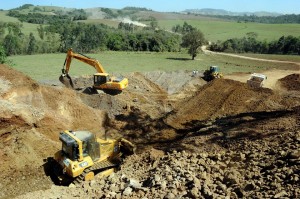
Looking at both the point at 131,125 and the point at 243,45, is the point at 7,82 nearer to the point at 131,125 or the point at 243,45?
the point at 131,125

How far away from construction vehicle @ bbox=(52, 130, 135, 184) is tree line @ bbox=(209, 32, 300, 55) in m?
53.2

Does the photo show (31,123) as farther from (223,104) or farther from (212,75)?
(212,75)

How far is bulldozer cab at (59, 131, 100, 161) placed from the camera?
11.3 m

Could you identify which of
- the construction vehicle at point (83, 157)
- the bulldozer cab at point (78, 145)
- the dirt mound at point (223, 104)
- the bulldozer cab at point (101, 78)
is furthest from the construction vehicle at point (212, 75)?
the bulldozer cab at point (78, 145)

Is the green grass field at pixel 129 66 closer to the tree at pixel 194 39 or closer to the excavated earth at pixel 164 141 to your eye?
the tree at pixel 194 39

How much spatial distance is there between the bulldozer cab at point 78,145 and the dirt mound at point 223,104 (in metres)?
7.85

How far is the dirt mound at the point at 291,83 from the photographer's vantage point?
96.0 ft

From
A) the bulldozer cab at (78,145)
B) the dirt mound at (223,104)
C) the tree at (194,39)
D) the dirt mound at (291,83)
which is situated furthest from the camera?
the tree at (194,39)

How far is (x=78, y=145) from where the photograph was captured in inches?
442

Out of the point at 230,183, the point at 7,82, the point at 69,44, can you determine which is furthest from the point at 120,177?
the point at 69,44

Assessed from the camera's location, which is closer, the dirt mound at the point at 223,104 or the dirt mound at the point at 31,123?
the dirt mound at the point at 31,123

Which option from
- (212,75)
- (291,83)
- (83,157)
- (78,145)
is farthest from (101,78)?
(291,83)

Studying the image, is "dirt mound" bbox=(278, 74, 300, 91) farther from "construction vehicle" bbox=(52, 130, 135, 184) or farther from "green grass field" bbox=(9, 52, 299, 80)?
"construction vehicle" bbox=(52, 130, 135, 184)

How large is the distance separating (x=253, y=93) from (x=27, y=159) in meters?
15.0
